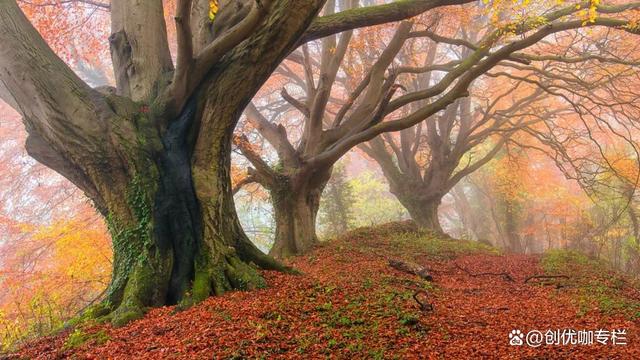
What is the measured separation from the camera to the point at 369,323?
155 inches

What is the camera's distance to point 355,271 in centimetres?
672

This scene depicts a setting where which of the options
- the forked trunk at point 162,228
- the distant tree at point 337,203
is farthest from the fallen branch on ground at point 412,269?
the distant tree at point 337,203

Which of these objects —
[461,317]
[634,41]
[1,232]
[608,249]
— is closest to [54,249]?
[1,232]

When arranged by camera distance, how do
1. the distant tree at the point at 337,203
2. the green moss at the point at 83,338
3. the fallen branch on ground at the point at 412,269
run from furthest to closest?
the distant tree at the point at 337,203 → the fallen branch on ground at the point at 412,269 → the green moss at the point at 83,338

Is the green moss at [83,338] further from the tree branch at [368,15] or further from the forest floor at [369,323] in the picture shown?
the tree branch at [368,15]

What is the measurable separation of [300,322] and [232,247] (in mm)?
1734

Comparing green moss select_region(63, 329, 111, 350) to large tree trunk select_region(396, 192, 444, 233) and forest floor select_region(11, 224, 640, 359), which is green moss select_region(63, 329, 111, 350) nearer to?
forest floor select_region(11, 224, 640, 359)

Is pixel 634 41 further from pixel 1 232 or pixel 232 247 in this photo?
pixel 1 232

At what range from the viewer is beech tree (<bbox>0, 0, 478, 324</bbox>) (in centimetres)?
466

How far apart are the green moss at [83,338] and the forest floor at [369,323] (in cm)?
1

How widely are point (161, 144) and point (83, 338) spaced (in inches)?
92.5

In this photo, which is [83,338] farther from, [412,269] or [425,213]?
[425,213]

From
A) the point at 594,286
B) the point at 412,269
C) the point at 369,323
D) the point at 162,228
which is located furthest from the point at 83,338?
the point at 594,286

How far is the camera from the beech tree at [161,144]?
15.3 feet
